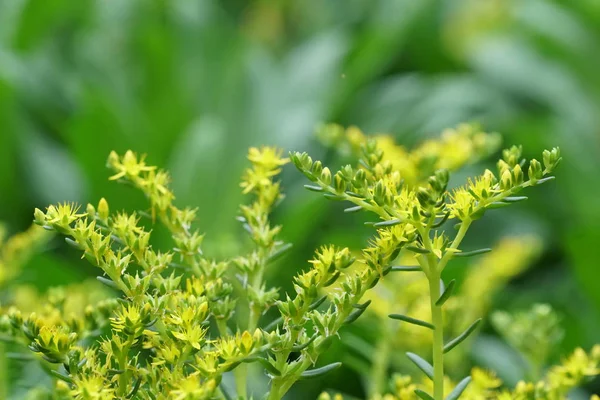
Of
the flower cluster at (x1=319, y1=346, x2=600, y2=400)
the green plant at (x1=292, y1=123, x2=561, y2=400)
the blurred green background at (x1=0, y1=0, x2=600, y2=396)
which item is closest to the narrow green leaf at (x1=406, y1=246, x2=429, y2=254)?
the green plant at (x1=292, y1=123, x2=561, y2=400)

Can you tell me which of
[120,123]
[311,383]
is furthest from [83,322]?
[120,123]

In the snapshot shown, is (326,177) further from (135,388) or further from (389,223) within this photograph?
(135,388)

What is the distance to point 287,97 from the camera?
313 centimetres

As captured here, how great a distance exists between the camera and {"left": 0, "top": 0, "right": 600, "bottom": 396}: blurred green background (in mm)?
2238

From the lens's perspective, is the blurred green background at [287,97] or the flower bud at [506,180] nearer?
the flower bud at [506,180]

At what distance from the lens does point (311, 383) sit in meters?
1.49

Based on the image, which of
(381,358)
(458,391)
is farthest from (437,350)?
(381,358)

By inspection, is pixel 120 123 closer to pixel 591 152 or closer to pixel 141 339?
pixel 591 152

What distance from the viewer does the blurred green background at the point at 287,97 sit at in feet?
7.34

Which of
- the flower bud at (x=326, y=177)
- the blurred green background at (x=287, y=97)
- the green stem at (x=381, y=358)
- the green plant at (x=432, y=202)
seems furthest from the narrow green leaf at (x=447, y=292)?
the blurred green background at (x=287, y=97)

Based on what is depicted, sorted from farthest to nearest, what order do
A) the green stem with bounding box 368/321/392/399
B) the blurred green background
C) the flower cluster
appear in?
the blurred green background
the green stem with bounding box 368/321/392/399
the flower cluster

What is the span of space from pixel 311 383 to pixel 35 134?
170 cm

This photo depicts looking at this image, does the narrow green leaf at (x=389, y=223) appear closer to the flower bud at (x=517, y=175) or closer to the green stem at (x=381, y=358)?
the flower bud at (x=517, y=175)

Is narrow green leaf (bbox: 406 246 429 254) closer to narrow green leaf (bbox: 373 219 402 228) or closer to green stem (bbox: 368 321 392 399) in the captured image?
narrow green leaf (bbox: 373 219 402 228)
